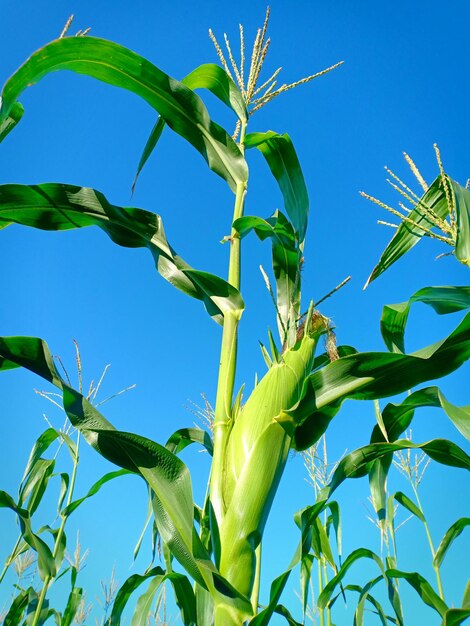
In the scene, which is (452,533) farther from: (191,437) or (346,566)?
(191,437)

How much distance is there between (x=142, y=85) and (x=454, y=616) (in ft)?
5.90

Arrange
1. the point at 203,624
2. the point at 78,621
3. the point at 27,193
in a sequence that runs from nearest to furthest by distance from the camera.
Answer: the point at 203,624, the point at 27,193, the point at 78,621

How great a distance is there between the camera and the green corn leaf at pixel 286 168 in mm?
1633

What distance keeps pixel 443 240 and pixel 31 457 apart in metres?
1.86

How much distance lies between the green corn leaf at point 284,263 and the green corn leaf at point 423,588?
3.42 ft

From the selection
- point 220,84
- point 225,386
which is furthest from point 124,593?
point 220,84

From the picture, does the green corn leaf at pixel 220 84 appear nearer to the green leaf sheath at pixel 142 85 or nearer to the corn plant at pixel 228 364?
the corn plant at pixel 228 364

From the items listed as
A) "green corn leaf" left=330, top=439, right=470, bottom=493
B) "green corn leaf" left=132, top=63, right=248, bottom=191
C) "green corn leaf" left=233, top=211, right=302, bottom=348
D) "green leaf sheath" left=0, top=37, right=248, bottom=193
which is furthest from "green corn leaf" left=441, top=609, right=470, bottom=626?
"green corn leaf" left=132, top=63, right=248, bottom=191

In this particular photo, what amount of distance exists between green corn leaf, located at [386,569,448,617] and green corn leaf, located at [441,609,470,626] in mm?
427

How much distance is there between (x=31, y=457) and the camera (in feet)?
6.75

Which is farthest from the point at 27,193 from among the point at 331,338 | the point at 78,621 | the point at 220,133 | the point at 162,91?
the point at 78,621

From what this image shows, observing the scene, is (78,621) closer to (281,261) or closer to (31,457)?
(31,457)

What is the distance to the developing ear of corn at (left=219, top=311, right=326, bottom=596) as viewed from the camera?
98 centimetres

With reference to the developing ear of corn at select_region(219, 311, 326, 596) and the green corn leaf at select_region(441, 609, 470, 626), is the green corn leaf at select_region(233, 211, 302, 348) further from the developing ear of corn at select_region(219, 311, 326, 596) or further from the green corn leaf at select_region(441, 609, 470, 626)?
the green corn leaf at select_region(441, 609, 470, 626)
